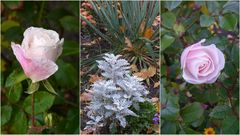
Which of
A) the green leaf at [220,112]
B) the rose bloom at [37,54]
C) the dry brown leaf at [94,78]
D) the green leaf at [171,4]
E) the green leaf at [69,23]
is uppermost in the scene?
the green leaf at [69,23]

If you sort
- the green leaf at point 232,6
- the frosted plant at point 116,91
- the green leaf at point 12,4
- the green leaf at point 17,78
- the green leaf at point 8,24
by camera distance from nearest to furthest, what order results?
the frosted plant at point 116,91, the green leaf at point 17,78, the green leaf at point 232,6, the green leaf at point 12,4, the green leaf at point 8,24

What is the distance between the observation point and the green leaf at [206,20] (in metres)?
1.01

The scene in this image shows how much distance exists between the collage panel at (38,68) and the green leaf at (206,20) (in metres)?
0.32

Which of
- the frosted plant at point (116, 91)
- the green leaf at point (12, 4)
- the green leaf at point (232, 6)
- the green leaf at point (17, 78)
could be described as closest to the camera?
the frosted plant at point (116, 91)

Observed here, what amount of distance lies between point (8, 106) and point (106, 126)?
1.16 feet

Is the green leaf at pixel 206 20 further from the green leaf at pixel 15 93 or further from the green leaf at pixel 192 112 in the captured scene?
the green leaf at pixel 15 93

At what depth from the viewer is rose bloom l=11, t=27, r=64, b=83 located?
0.80 m

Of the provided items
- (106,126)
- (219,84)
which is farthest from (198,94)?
(106,126)

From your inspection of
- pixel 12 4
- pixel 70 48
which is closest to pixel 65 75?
pixel 70 48

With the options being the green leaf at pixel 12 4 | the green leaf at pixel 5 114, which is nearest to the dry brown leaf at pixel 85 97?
the green leaf at pixel 5 114

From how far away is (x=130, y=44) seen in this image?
81 cm

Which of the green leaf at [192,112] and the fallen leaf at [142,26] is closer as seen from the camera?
the fallen leaf at [142,26]

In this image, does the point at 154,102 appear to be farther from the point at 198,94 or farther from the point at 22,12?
the point at 22,12

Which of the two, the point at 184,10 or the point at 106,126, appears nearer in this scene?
the point at 106,126
